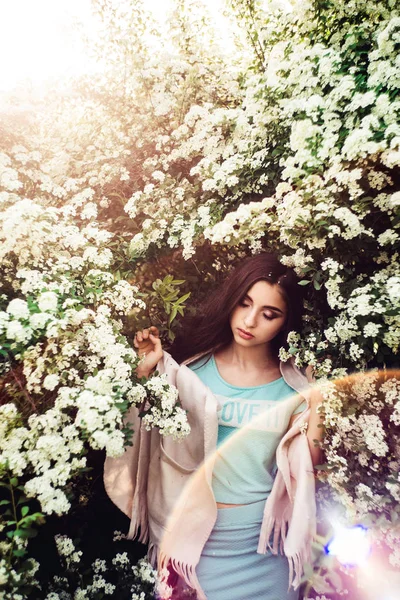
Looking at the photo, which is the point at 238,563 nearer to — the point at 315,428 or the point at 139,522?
the point at 139,522

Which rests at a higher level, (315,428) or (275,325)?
(275,325)

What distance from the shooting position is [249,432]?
9.35ft

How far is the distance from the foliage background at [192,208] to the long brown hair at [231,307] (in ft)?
0.41

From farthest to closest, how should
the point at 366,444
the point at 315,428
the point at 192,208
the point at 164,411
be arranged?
the point at 192,208
the point at 315,428
the point at 366,444
the point at 164,411

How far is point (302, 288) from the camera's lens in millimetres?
2867

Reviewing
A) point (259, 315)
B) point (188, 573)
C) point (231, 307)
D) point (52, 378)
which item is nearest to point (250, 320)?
point (259, 315)

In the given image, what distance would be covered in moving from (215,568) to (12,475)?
1.71 metres

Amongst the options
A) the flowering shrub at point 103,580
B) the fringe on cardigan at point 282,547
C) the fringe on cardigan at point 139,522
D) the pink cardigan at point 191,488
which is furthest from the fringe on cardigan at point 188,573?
the fringe on cardigan at point 282,547

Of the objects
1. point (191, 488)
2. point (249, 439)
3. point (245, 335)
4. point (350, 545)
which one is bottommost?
point (350, 545)

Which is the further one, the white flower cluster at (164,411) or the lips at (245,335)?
the lips at (245,335)

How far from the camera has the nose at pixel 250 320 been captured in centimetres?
277

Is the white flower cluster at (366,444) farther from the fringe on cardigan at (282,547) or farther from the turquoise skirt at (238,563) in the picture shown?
the turquoise skirt at (238,563)

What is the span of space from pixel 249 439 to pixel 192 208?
1.84 meters

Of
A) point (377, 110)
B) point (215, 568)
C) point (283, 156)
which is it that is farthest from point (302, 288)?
point (215, 568)
